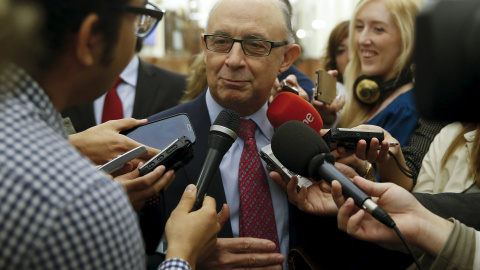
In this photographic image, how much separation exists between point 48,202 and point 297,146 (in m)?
0.69

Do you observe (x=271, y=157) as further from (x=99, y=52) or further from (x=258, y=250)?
(x=99, y=52)

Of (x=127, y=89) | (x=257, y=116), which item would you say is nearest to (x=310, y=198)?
(x=257, y=116)

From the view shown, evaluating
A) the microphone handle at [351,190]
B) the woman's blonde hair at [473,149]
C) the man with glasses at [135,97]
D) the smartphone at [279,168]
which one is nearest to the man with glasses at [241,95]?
the smartphone at [279,168]

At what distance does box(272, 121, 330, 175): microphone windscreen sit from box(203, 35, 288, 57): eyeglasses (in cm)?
50

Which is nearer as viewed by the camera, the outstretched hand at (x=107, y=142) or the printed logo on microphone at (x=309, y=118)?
the outstretched hand at (x=107, y=142)

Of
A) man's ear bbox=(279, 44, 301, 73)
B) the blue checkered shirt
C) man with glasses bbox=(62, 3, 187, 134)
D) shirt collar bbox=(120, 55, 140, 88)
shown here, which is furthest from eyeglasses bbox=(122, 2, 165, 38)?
shirt collar bbox=(120, 55, 140, 88)

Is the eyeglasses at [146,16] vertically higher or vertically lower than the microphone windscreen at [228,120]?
higher

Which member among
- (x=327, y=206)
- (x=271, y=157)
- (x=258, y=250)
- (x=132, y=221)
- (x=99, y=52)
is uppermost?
(x=99, y=52)

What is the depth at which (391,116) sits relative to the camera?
94.0 inches

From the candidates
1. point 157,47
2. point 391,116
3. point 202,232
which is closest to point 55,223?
point 202,232

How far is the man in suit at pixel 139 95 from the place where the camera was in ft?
8.91

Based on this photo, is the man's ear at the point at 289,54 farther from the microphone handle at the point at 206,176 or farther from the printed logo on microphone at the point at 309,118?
the microphone handle at the point at 206,176

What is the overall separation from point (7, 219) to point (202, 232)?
510mm

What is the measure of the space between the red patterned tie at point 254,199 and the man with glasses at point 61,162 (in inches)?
29.9
